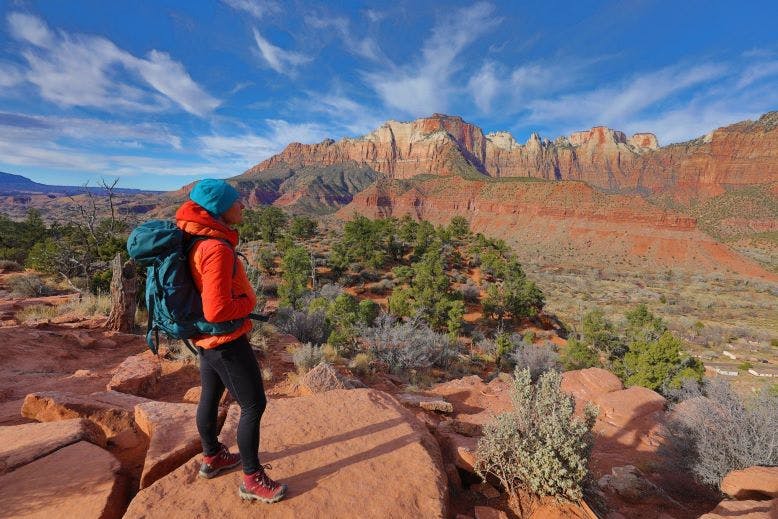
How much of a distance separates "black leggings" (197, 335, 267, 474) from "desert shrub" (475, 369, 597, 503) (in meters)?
1.83

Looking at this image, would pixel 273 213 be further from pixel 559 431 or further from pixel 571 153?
pixel 571 153

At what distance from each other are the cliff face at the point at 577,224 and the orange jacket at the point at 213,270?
56.5 meters

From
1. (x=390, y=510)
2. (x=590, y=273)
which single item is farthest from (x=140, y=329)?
(x=590, y=273)

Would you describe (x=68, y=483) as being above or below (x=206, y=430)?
below

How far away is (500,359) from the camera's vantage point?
13828 mm

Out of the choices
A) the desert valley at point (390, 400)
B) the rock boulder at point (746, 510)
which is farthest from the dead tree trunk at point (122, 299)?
the rock boulder at point (746, 510)

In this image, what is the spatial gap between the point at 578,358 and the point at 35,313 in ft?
54.3

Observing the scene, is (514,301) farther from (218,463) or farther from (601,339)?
(218,463)

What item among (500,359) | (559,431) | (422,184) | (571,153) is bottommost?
(500,359)

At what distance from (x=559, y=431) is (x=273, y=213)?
4182 cm

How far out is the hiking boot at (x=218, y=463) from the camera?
98.3 inches

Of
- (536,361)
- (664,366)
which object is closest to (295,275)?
(536,361)

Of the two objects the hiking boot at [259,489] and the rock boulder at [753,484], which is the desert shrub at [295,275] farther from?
the rock boulder at [753,484]

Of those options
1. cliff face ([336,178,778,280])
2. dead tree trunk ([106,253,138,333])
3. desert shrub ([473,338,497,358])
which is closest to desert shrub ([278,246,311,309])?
desert shrub ([473,338,497,358])
